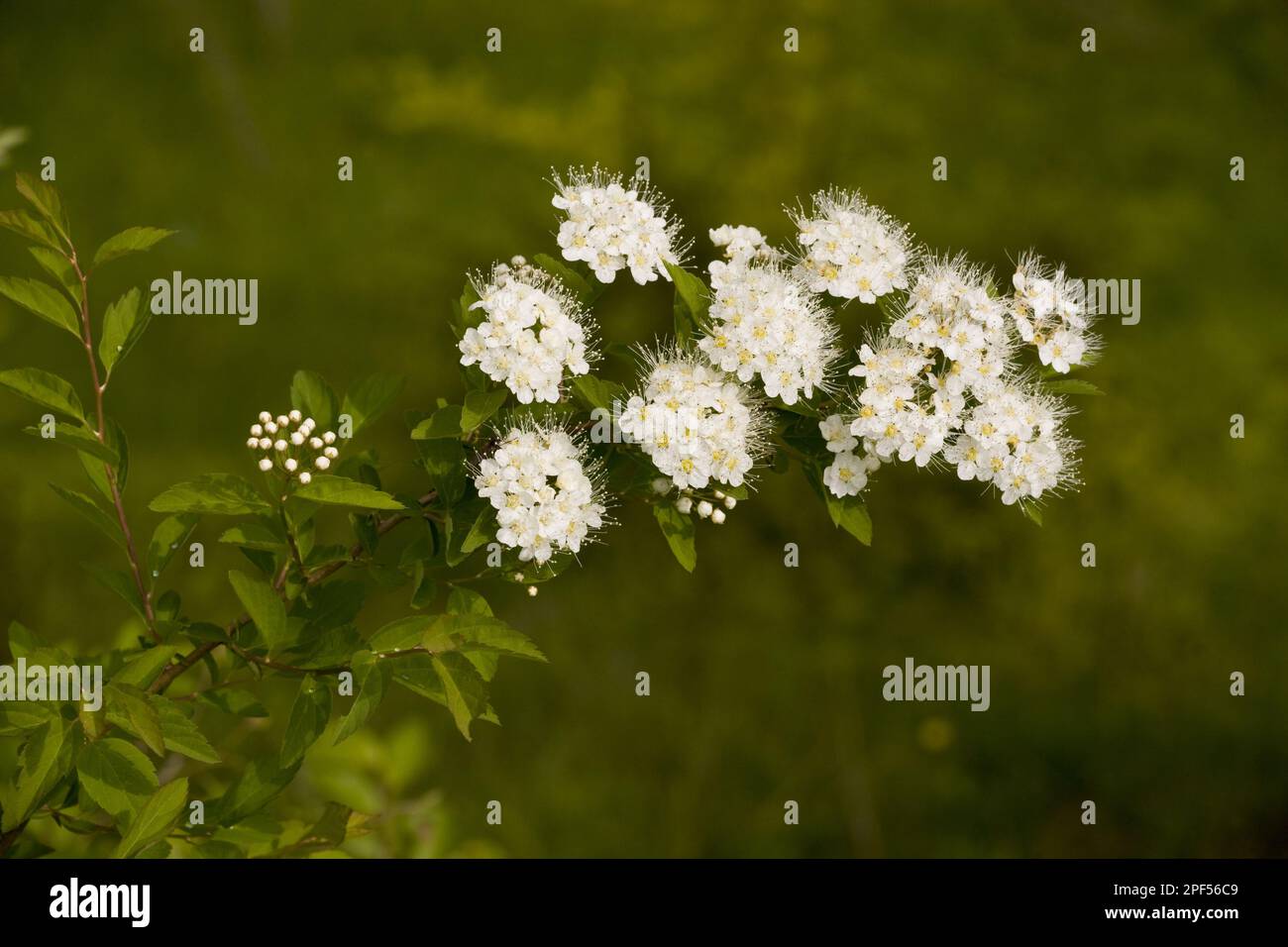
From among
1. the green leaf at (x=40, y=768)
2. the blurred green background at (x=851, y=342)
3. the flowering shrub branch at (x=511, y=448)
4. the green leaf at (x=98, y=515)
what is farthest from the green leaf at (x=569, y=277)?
the blurred green background at (x=851, y=342)

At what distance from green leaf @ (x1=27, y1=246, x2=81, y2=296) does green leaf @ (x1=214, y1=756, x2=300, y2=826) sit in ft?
1.54

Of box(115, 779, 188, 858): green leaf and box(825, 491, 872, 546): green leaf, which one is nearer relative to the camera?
box(115, 779, 188, 858): green leaf

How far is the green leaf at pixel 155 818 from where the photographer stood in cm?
96

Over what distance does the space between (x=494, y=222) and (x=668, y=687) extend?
1016 millimetres

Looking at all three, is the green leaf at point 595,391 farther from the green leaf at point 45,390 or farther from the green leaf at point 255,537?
the green leaf at point 45,390

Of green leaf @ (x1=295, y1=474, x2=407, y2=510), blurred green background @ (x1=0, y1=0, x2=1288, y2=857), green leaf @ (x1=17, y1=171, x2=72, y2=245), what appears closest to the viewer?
green leaf @ (x1=295, y1=474, x2=407, y2=510)

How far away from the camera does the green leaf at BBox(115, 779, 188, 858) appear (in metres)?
0.96

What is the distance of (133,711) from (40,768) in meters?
0.10

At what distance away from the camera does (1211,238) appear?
2389 millimetres

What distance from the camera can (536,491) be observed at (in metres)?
0.97

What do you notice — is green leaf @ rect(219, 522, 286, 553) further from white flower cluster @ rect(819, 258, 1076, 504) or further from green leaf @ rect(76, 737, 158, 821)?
white flower cluster @ rect(819, 258, 1076, 504)

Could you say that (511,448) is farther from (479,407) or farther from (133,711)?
(133,711)

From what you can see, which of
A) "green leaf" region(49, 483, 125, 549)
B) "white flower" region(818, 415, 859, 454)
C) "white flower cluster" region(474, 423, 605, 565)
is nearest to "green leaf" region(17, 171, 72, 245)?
"green leaf" region(49, 483, 125, 549)

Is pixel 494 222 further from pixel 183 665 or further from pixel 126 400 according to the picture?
pixel 183 665
